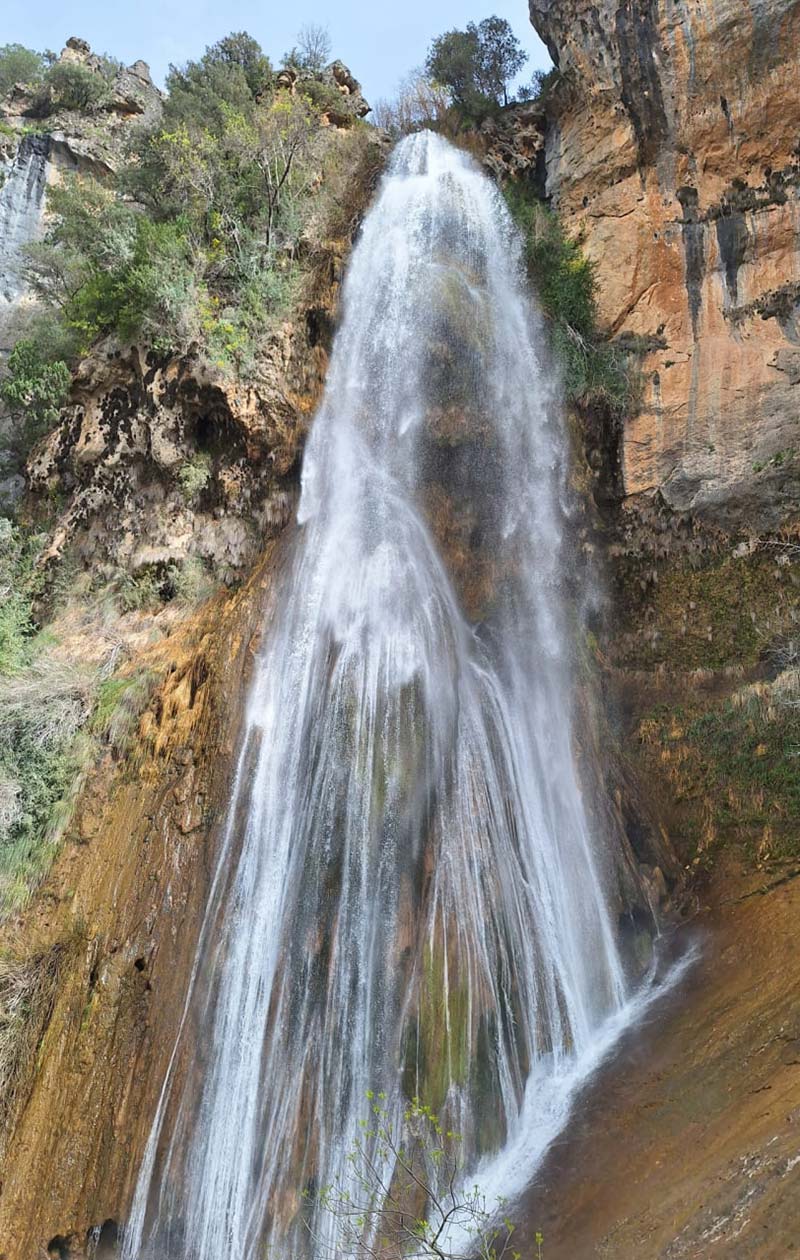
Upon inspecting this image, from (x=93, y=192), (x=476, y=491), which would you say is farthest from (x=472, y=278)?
(x=93, y=192)

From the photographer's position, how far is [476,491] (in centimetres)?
1266

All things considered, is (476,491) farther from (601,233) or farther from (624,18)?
(624,18)

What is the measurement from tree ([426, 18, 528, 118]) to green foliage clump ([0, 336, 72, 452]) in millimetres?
12617

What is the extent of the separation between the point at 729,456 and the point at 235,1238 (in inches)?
466

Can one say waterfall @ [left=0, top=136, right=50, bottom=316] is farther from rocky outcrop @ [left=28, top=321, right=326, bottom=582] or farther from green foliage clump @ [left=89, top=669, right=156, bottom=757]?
green foliage clump @ [left=89, top=669, right=156, bottom=757]

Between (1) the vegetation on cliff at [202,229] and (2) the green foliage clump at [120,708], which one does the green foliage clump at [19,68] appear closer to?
(1) the vegetation on cliff at [202,229]

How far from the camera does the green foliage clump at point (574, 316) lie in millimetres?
13438

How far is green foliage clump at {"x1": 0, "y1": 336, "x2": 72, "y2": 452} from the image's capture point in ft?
49.0

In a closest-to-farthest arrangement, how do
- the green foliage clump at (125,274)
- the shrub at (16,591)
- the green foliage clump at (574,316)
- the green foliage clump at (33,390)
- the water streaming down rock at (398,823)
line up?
1. the water streaming down rock at (398,823)
2. the shrub at (16,591)
3. the green foliage clump at (125,274)
4. the green foliage clump at (574,316)
5. the green foliage clump at (33,390)

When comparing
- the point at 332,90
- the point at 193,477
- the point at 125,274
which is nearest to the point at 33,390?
the point at 125,274

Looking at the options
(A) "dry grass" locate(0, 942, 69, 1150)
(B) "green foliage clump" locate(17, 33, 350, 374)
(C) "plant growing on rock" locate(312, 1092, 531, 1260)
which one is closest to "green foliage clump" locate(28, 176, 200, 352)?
(B) "green foliage clump" locate(17, 33, 350, 374)

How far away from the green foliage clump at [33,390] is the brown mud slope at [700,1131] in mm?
13784

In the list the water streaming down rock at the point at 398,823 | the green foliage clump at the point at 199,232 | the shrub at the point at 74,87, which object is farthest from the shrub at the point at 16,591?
the shrub at the point at 74,87

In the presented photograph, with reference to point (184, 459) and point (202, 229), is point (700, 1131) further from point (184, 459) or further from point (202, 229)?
point (202, 229)
